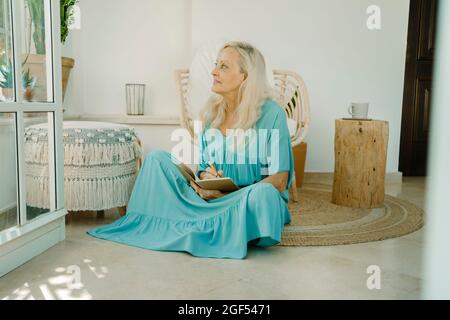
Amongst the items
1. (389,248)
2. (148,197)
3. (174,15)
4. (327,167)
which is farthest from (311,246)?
(174,15)

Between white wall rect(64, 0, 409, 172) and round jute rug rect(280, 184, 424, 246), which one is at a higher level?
white wall rect(64, 0, 409, 172)

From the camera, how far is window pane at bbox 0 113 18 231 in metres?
1.71

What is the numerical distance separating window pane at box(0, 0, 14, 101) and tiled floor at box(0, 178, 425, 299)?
2.22ft

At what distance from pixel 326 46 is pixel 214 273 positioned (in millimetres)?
2587

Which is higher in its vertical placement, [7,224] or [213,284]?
[7,224]

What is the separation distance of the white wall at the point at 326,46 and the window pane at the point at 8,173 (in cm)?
207

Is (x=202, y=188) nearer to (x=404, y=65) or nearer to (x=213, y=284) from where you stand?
(x=213, y=284)

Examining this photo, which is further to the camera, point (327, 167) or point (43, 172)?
point (327, 167)

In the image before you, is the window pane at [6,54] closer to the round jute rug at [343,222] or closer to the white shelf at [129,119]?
the round jute rug at [343,222]

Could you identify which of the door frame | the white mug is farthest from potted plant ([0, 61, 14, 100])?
the door frame

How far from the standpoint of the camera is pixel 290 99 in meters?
3.45

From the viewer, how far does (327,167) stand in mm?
3865

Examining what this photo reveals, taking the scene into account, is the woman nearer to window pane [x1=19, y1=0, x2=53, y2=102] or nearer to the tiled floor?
the tiled floor

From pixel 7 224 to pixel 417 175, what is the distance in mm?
3789
